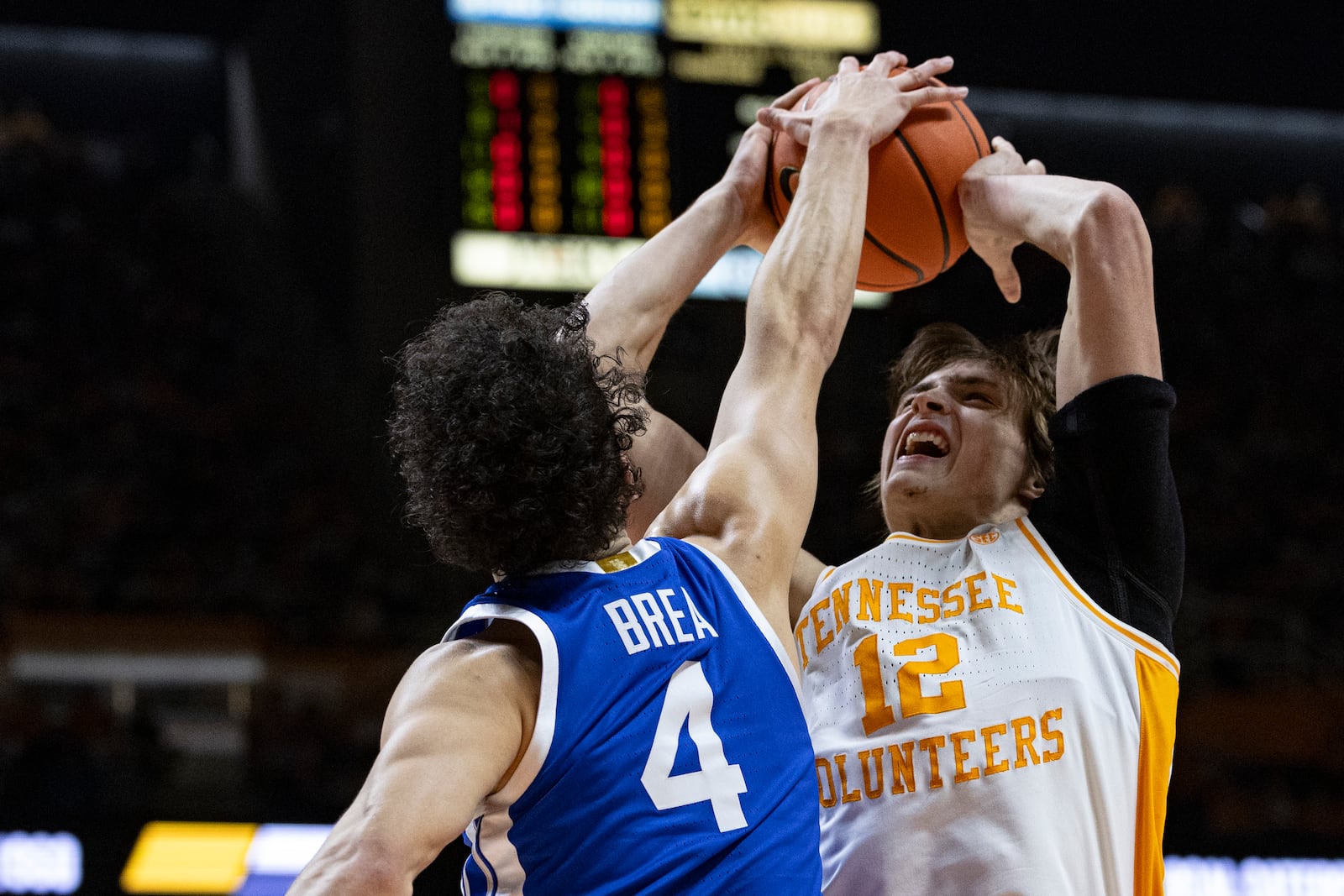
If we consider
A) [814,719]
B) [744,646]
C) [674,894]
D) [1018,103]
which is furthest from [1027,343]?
[1018,103]

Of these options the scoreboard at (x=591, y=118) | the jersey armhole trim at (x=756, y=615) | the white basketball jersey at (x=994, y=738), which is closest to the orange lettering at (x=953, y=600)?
the white basketball jersey at (x=994, y=738)

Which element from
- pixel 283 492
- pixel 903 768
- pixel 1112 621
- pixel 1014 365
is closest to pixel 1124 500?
pixel 1112 621

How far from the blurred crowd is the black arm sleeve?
316 cm

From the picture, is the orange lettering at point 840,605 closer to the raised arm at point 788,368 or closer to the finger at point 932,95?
the raised arm at point 788,368

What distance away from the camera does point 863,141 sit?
2410mm

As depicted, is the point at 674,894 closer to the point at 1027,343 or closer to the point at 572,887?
the point at 572,887

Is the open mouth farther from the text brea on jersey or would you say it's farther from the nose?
the text brea on jersey

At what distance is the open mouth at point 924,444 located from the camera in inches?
94.6

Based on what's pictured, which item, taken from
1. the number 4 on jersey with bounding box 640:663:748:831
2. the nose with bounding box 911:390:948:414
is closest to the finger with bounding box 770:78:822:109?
the nose with bounding box 911:390:948:414

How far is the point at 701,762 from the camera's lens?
1717mm

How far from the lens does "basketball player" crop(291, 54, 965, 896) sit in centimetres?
157

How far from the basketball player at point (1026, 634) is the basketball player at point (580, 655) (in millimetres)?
311

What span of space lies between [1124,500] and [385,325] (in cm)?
662

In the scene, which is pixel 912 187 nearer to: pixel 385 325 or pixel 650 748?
pixel 650 748
